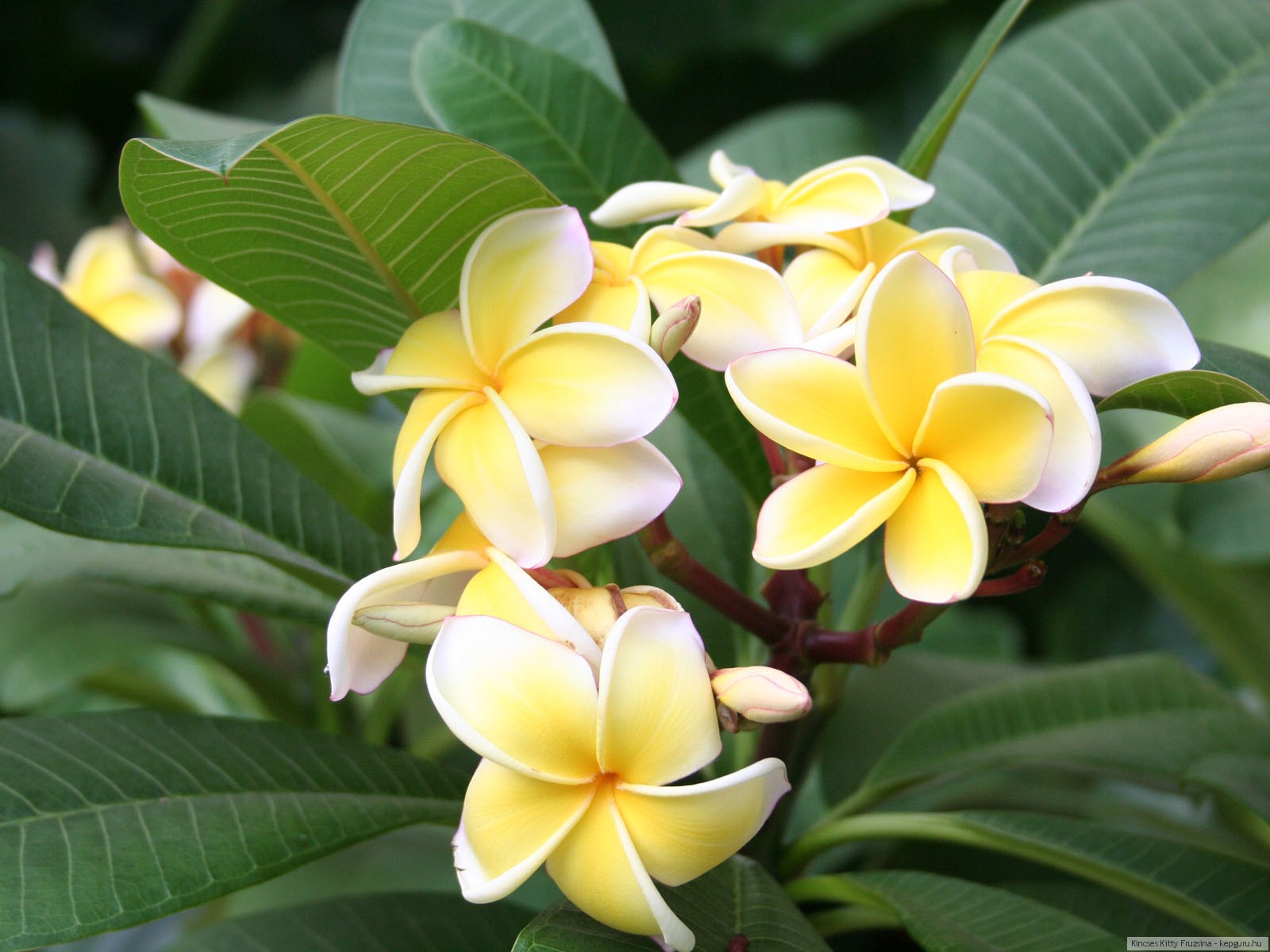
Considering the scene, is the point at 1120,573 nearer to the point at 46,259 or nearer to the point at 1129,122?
the point at 1129,122

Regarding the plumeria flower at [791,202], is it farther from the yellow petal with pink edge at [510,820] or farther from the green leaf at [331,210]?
the yellow petal with pink edge at [510,820]

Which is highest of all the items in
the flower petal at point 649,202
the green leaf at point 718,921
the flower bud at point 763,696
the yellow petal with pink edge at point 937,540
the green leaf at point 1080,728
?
the flower petal at point 649,202

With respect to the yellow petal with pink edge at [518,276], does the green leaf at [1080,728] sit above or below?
below

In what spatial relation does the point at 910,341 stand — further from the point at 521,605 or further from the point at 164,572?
the point at 164,572

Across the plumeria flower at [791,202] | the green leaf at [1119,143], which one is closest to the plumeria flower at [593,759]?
the plumeria flower at [791,202]

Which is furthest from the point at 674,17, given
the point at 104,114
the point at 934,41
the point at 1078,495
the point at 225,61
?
the point at 1078,495

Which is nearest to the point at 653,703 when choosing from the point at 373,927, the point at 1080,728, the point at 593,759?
the point at 593,759
